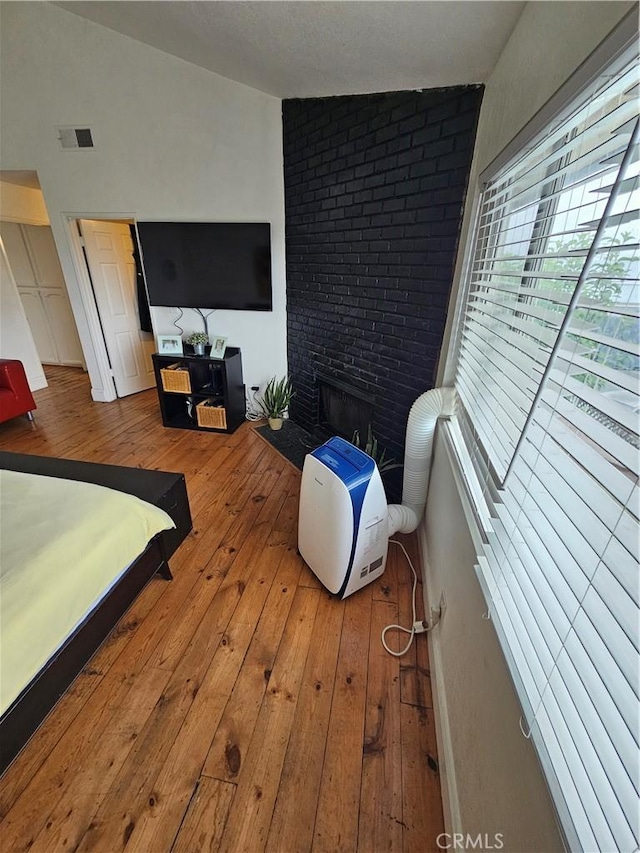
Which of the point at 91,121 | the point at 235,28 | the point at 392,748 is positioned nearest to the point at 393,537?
the point at 392,748

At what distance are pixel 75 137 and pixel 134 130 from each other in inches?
23.0

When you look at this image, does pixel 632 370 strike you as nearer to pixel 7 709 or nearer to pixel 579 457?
pixel 579 457

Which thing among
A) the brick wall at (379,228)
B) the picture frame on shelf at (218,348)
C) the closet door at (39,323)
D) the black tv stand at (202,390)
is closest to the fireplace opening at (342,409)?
the brick wall at (379,228)

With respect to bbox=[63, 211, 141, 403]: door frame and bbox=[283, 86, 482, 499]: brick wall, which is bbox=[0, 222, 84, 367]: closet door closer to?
bbox=[63, 211, 141, 403]: door frame

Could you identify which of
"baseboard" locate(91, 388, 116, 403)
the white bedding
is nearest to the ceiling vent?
"baseboard" locate(91, 388, 116, 403)

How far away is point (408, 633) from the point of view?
5.09 ft

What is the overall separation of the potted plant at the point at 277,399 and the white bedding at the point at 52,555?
1.78 m

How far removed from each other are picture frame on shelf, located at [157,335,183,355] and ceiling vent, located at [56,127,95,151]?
171cm

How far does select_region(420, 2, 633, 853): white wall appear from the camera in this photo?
2.19 ft

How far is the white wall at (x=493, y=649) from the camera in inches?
26.3

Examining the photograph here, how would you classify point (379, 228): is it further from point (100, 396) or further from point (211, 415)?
point (100, 396)

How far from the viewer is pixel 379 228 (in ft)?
6.77

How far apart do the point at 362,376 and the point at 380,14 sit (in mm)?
1647

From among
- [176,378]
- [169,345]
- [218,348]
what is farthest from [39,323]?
[218,348]
